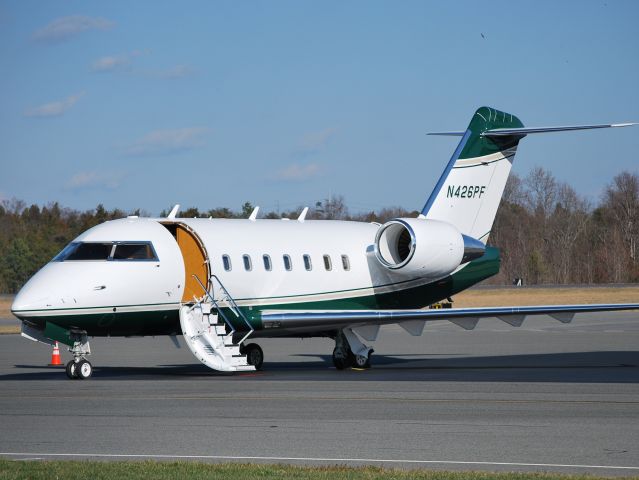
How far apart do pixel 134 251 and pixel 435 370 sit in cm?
660

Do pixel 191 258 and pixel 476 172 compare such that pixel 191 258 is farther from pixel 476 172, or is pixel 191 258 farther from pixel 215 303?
pixel 476 172

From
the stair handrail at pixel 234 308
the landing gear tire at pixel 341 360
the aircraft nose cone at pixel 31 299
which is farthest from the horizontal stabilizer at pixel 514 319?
the aircraft nose cone at pixel 31 299

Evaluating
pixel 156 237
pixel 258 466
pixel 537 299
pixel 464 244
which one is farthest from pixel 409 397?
pixel 537 299

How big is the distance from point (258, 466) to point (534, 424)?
4.18 metres

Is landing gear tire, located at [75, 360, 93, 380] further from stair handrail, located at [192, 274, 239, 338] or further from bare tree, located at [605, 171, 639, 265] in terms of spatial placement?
bare tree, located at [605, 171, 639, 265]

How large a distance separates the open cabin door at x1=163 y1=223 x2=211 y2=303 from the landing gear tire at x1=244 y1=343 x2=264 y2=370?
189cm

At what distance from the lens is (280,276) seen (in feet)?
79.5

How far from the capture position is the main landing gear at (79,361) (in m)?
20.9

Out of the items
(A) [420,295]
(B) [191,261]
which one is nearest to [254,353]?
(B) [191,261]

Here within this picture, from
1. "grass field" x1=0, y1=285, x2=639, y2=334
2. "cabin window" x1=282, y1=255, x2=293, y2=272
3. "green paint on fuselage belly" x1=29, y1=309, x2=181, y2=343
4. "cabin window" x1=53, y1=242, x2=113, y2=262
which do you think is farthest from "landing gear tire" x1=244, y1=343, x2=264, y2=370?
"grass field" x1=0, y1=285, x2=639, y2=334

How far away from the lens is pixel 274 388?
18.7m

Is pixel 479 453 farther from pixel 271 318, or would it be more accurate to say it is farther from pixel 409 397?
pixel 271 318

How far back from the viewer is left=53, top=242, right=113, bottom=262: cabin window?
21.5 meters

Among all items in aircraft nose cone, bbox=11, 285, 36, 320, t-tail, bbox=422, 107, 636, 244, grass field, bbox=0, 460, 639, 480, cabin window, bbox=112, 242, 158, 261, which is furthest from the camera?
t-tail, bbox=422, 107, 636, 244
